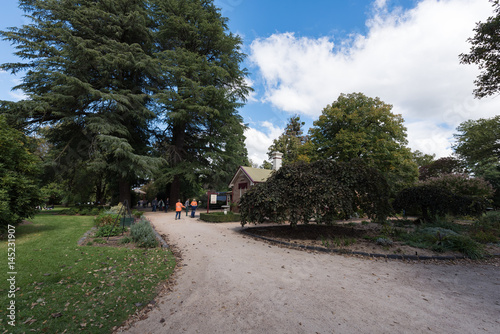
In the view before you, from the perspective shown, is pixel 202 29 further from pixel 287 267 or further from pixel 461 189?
pixel 461 189

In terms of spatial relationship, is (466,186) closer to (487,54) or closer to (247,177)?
(487,54)

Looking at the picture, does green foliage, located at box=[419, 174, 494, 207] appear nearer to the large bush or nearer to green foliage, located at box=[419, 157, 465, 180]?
the large bush

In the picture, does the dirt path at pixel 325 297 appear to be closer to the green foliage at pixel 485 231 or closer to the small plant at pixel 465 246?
the small plant at pixel 465 246

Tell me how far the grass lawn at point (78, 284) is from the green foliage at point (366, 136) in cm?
1734

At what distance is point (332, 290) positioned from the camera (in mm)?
4090

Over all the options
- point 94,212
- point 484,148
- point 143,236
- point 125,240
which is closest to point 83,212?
point 94,212

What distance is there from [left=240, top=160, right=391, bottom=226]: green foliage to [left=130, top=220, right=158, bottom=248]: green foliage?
3909mm

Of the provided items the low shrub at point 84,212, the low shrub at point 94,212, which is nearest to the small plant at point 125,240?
the low shrub at point 94,212

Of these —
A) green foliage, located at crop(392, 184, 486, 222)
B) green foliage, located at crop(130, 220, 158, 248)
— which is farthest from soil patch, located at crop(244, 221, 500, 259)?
A: green foliage, located at crop(392, 184, 486, 222)

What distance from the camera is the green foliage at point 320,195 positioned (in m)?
8.18

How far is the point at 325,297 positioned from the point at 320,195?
15.7 ft

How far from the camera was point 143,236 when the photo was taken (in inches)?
289

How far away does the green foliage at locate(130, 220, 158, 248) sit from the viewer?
708 cm

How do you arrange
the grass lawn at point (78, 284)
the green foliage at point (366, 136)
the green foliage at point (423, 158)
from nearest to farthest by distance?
the grass lawn at point (78, 284)
the green foliage at point (366, 136)
the green foliage at point (423, 158)
